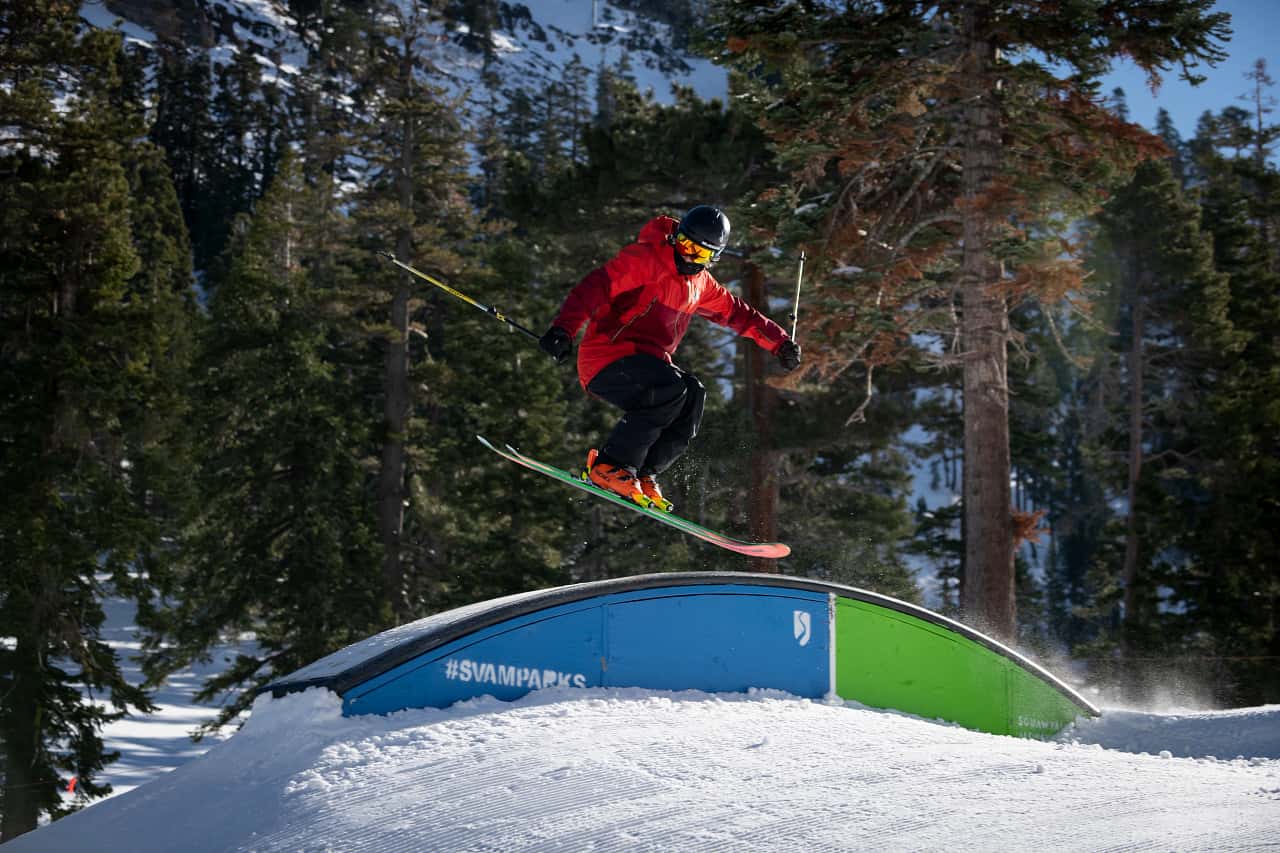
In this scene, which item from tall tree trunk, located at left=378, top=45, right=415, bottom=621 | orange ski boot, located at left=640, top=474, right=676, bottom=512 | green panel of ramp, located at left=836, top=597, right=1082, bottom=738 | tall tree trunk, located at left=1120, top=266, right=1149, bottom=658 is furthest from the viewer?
tall tree trunk, located at left=1120, top=266, right=1149, bottom=658

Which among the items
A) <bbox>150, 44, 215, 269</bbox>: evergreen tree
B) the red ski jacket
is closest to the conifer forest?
the red ski jacket

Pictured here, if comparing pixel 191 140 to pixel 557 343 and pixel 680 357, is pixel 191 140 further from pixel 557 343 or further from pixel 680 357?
pixel 557 343

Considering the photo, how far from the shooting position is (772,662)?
23.7 ft

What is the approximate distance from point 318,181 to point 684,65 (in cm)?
10576

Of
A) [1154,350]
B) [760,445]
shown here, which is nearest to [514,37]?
[1154,350]

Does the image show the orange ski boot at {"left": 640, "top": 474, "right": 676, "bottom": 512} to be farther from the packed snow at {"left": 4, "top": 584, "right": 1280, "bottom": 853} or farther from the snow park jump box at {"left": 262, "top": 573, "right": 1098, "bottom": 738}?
the packed snow at {"left": 4, "top": 584, "right": 1280, "bottom": 853}

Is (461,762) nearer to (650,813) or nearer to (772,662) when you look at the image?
(650,813)

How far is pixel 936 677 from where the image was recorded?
8.13 meters

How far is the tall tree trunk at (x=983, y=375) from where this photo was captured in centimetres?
1165

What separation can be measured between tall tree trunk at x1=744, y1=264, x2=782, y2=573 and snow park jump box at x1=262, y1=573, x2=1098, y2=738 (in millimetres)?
6268

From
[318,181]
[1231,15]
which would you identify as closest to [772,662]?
[1231,15]

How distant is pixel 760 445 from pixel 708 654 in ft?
35.5

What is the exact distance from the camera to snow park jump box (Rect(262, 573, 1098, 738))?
5.85m

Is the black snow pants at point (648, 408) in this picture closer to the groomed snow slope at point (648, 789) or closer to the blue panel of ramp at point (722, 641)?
the blue panel of ramp at point (722, 641)
